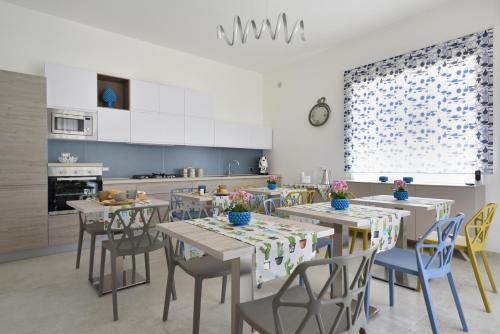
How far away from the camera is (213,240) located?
1.44m

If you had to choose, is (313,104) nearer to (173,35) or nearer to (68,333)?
(173,35)

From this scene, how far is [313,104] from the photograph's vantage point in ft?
18.4

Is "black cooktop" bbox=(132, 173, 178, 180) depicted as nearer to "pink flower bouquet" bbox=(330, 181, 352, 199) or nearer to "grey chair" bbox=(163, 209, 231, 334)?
"grey chair" bbox=(163, 209, 231, 334)

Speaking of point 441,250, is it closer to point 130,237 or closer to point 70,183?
point 130,237

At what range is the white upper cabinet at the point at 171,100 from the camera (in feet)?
15.9

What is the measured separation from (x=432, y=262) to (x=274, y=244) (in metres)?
1.29

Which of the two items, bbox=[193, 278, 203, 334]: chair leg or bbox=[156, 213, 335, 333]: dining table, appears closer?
bbox=[156, 213, 335, 333]: dining table

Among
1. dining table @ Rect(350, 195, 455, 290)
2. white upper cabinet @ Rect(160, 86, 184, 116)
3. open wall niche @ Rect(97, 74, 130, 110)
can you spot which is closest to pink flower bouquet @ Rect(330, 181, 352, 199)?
dining table @ Rect(350, 195, 455, 290)

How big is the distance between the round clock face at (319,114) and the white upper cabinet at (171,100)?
235 centimetres

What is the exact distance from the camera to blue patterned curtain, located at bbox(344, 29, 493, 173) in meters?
3.57

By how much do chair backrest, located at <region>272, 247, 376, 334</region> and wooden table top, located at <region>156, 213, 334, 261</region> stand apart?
26cm

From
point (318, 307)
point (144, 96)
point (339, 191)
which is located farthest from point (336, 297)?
point (144, 96)

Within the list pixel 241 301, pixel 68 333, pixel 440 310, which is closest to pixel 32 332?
pixel 68 333

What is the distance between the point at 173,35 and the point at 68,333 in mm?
4210
